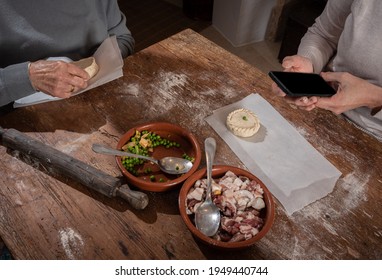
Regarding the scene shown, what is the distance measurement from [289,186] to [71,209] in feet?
2.52

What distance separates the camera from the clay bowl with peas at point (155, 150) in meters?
1.17

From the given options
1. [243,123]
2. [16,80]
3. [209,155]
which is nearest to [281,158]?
[243,123]

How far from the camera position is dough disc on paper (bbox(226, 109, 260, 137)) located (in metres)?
1.38

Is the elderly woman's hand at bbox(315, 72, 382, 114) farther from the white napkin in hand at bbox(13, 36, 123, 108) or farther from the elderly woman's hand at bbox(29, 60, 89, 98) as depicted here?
the elderly woman's hand at bbox(29, 60, 89, 98)

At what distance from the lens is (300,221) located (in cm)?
114

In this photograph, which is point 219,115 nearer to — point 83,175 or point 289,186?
point 289,186

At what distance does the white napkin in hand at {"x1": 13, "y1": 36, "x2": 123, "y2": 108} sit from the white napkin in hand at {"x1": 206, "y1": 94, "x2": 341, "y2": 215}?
0.51 meters

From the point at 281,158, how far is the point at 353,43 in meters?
0.62

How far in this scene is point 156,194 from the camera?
1.19 meters

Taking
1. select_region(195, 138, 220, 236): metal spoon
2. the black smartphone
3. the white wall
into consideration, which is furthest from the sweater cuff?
the white wall

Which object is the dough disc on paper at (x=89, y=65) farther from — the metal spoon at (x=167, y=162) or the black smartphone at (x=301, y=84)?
the black smartphone at (x=301, y=84)

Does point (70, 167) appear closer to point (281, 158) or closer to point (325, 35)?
point (281, 158)
